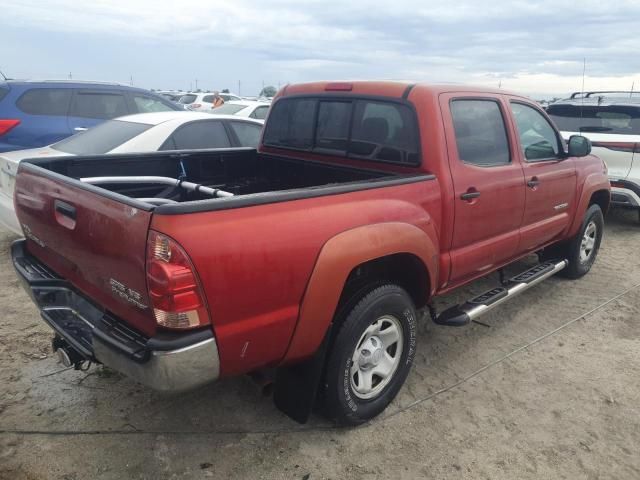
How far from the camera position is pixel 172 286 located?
197cm

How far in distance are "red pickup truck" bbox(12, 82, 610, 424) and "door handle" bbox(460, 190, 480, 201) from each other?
0.03 metres

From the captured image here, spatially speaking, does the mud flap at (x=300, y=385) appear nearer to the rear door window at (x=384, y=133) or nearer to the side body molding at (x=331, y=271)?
the side body molding at (x=331, y=271)

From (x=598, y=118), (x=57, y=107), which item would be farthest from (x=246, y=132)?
(x=598, y=118)

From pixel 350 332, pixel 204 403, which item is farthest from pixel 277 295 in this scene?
pixel 204 403

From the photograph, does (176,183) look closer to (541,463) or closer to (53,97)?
(541,463)

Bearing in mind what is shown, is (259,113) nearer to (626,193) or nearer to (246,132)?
(246,132)

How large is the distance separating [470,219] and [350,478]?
174 cm

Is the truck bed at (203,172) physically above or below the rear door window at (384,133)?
below

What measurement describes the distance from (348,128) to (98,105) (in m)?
5.49

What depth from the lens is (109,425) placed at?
2.90 m

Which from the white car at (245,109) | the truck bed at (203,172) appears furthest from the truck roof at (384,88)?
the white car at (245,109)

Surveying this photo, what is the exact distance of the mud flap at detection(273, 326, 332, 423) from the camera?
8.59 ft

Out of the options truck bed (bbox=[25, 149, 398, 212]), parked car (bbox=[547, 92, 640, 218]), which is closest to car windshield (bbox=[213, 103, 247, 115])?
parked car (bbox=[547, 92, 640, 218])

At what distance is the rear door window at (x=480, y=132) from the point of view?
3396 mm
